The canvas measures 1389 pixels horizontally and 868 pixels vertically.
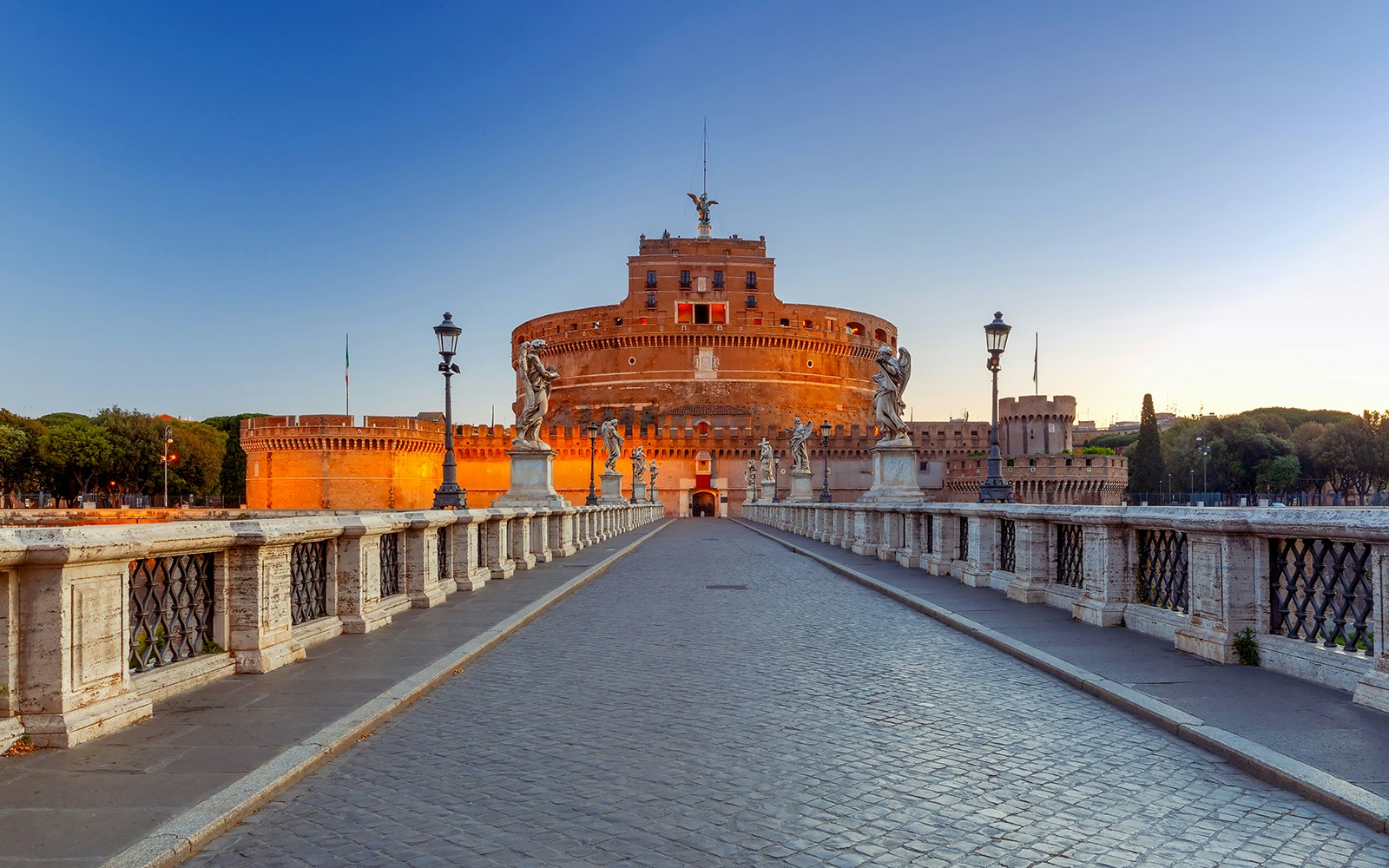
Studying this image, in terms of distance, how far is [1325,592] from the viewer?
6.11m

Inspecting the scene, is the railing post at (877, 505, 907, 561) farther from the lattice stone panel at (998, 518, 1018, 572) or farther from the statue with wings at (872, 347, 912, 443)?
the lattice stone panel at (998, 518, 1018, 572)

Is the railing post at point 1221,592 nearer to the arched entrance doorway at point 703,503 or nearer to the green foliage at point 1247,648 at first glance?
the green foliage at point 1247,648

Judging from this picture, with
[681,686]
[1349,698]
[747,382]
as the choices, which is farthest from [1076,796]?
[747,382]

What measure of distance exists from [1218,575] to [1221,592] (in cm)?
12

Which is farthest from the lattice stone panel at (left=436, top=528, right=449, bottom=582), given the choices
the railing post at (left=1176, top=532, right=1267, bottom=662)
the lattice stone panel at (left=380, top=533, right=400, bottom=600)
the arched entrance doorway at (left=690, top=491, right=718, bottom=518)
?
the arched entrance doorway at (left=690, top=491, right=718, bottom=518)

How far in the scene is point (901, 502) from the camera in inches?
701

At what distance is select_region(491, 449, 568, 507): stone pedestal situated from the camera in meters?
19.6

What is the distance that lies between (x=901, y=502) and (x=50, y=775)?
1498cm

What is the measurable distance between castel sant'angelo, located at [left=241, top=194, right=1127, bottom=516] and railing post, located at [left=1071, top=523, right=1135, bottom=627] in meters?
61.9

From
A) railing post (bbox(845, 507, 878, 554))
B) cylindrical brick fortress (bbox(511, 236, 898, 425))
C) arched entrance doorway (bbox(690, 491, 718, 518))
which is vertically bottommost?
arched entrance doorway (bbox(690, 491, 718, 518))

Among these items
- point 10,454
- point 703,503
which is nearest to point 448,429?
point 10,454

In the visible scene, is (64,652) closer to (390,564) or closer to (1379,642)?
(390,564)

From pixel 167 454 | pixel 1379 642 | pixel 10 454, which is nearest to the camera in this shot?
pixel 1379 642

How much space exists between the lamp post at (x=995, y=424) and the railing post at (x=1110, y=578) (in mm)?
7886
